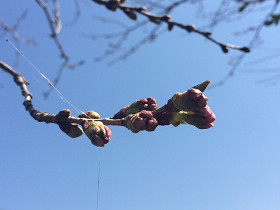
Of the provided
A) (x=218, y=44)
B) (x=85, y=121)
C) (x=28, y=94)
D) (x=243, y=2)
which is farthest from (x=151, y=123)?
(x=243, y=2)

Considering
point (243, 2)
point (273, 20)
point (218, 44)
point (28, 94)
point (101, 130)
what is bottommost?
point (101, 130)

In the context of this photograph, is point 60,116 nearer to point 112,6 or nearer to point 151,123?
point 151,123

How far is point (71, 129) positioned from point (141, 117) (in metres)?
0.39

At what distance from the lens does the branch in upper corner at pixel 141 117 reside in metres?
1.14

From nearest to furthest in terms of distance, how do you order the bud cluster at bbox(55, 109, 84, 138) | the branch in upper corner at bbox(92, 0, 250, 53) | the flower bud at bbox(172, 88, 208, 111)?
the branch in upper corner at bbox(92, 0, 250, 53) → the flower bud at bbox(172, 88, 208, 111) → the bud cluster at bbox(55, 109, 84, 138)

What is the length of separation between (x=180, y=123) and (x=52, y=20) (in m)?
0.86

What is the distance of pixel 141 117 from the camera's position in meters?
1.17

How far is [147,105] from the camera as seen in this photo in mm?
1354

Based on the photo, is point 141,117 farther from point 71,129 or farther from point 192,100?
point 71,129

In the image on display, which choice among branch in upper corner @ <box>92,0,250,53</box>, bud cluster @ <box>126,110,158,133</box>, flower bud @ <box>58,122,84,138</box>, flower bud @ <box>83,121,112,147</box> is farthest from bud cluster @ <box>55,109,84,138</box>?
branch in upper corner @ <box>92,0,250,53</box>

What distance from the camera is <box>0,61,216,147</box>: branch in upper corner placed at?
45.0 inches

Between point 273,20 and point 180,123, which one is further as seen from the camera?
point 273,20

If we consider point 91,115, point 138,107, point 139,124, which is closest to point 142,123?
point 139,124

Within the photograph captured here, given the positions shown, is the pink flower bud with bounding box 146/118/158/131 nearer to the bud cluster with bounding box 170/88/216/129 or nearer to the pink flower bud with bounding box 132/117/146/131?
the pink flower bud with bounding box 132/117/146/131
